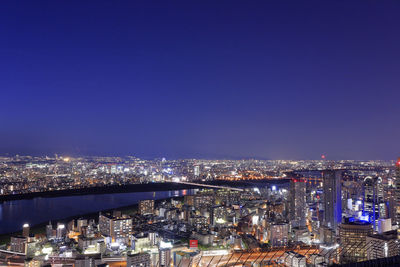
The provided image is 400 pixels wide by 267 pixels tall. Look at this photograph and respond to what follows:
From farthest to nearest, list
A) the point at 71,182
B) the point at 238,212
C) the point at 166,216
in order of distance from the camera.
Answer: the point at 71,182 < the point at 238,212 < the point at 166,216

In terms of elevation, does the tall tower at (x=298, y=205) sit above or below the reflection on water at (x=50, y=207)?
above

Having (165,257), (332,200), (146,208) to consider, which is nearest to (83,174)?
(146,208)

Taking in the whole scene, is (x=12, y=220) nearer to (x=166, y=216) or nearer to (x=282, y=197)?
(x=166, y=216)

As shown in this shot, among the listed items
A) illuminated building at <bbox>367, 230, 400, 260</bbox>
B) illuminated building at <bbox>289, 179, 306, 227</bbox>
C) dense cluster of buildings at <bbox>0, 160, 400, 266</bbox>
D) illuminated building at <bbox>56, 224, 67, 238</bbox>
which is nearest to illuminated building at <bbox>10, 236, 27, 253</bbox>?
dense cluster of buildings at <bbox>0, 160, 400, 266</bbox>

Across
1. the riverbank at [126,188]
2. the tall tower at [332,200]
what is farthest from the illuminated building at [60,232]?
the tall tower at [332,200]

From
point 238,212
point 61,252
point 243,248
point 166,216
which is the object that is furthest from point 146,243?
point 238,212

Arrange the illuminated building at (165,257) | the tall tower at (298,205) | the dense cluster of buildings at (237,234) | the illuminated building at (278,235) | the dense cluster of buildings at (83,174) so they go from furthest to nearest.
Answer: the dense cluster of buildings at (83,174) → the tall tower at (298,205) → the illuminated building at (278,235) → the illuminated building at (165,257) → the dense cluster of buildings at (237,234)

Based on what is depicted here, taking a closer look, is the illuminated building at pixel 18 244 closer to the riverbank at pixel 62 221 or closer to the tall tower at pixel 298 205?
the riverbank at pixel 62 221
